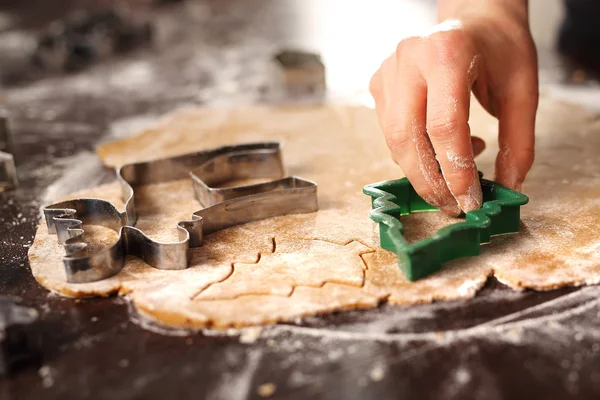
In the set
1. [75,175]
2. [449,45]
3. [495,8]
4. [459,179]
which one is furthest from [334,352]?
[75,175]

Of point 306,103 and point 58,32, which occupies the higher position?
point 58,32

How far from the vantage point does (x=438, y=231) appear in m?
1.10

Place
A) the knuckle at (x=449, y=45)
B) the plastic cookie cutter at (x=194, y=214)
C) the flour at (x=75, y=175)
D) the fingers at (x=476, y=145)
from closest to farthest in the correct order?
1. the plastic cookie cutter at (x=194, y=214)
2. the knuckle at (x=449, y=45)
3. the fingers at (x=476, y=145)
4. the flour at (x=75, y=175)

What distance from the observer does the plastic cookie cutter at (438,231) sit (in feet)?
3.55

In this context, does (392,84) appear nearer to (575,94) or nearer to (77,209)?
(77,209)

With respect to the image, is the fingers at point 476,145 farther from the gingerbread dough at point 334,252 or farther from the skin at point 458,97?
the gingerbread dough at point 334,252

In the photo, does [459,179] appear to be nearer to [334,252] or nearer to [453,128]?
[453,128]

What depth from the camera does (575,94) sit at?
89.7 inches

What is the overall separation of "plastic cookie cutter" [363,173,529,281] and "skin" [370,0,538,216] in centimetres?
5

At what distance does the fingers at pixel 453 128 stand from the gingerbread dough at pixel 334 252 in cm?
11

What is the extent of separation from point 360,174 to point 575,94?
1.11 m

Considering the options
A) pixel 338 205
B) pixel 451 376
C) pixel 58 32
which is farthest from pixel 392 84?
pixel 58 32

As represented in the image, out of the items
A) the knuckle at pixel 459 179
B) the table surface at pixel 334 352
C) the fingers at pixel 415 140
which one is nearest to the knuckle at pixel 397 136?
the fingers at pixel 415 140

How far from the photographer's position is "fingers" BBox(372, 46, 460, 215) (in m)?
1.28
